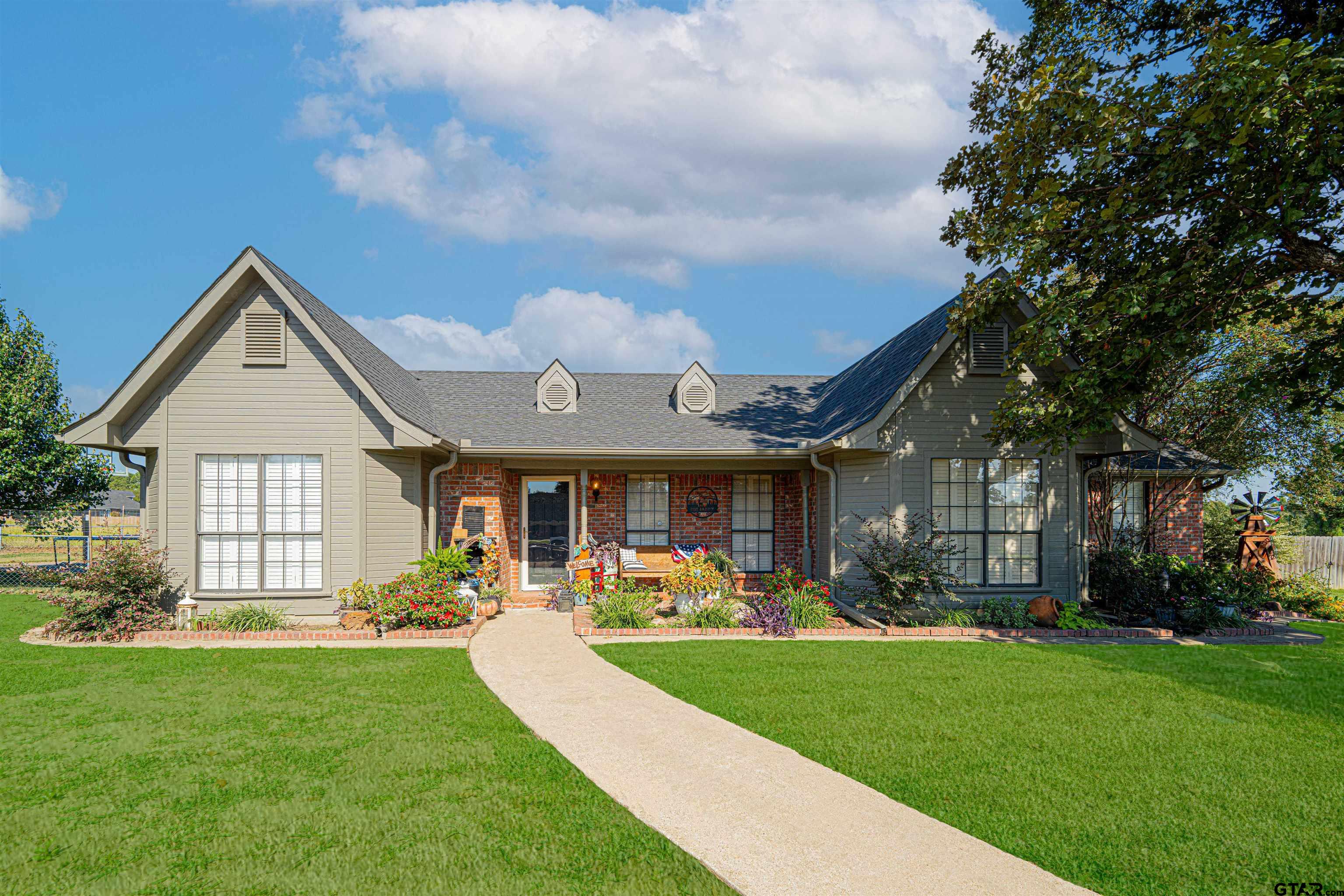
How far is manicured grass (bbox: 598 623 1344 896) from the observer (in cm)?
399

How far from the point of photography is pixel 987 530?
11781mm

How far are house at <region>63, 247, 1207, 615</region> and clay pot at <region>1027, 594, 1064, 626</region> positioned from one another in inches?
20.4

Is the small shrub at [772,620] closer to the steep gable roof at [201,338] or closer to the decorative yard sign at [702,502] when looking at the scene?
the decorative yard sign at [702,502]

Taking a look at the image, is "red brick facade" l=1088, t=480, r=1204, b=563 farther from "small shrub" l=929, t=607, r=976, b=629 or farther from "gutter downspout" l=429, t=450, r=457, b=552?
"gutter downspout" l=429, t=450, r=457, b=552

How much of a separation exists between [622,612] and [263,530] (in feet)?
19.4

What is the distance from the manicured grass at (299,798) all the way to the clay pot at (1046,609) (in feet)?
28.5

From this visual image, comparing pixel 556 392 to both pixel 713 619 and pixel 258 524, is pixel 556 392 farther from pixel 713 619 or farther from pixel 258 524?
pixel 713 619

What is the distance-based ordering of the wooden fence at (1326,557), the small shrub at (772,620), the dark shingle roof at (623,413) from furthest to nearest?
the wooden fence at (1326,557) < the dark shingle roof at (623,413) < the small shrub at (772,620)

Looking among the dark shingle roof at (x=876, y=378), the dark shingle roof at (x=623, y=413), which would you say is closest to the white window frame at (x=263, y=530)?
the dark shingle roof at (x=623, y=413)

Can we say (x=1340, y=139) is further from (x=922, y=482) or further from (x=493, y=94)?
(x=493, y=94)

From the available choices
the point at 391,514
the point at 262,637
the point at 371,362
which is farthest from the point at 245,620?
the point at 371,362

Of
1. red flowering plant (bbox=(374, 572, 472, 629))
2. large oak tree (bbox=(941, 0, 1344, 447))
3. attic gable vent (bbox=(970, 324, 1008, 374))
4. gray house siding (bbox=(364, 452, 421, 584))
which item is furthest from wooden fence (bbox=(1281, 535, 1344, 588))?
gray house siding (bbox=(364, 452, 421, 584))

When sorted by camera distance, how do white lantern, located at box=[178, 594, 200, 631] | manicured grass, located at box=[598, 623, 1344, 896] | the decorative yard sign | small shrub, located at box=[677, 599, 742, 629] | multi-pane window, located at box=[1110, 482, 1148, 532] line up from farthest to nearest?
multi-pane window, located at box=[1110, 482, 1148, 532], the decorative yard sign, small shrub, located at box=[677, 599, 742, 629], white lantern, located at box=[178, 594, 200, 631], manicured grass, located at box=[598, 623, 1344, 896]

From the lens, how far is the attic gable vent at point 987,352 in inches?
461
